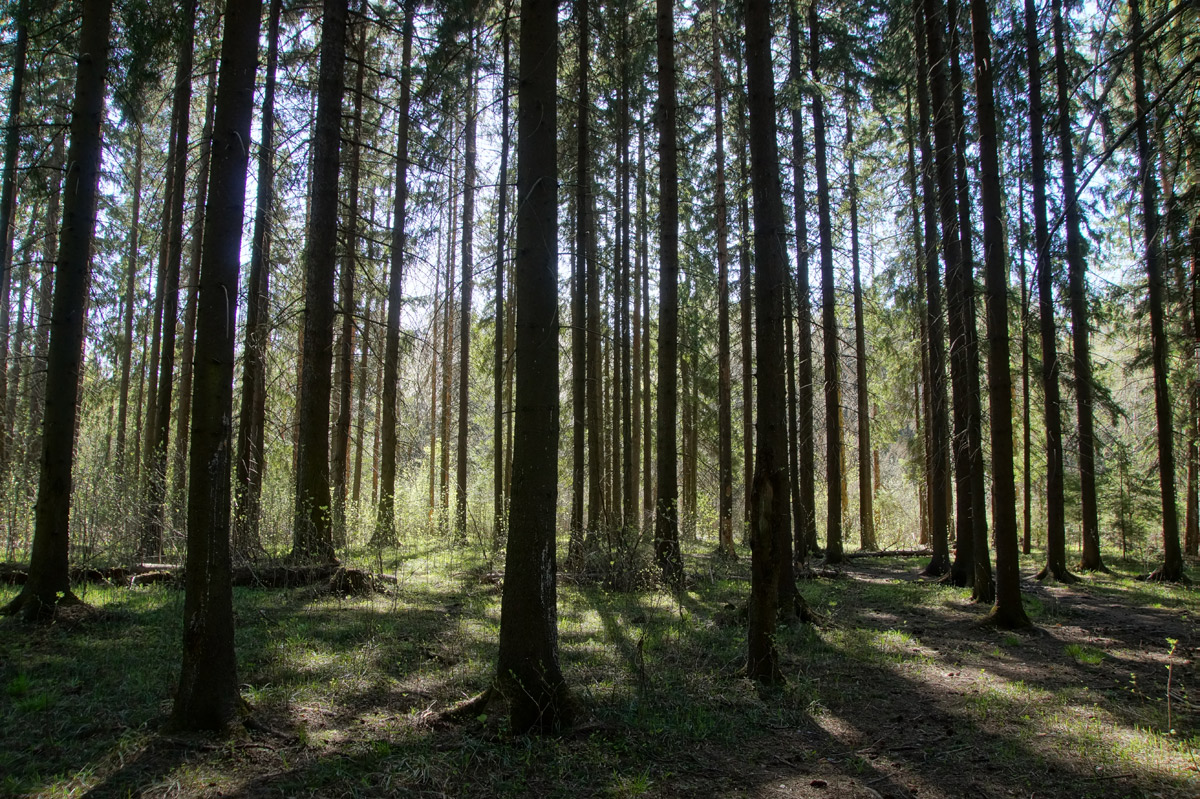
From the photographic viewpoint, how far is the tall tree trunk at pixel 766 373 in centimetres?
602

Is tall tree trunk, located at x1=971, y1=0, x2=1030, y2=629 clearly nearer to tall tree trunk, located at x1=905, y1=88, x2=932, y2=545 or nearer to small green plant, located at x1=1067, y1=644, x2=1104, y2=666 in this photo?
small green plant, located at x1=1067, y1=644, x2=1104, y2=666

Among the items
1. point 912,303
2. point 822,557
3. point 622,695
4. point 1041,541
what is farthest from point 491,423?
point 622,695

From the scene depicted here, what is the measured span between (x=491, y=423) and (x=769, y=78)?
73.5ft

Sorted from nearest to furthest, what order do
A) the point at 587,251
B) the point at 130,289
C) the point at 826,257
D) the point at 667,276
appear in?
the point at 667,276 → the point at 587,251 → the point at 826,257 → the point at 130,289

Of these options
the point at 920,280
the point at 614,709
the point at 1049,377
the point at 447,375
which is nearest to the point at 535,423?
the point at 614,709

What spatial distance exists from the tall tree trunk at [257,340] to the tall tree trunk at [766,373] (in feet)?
20.1

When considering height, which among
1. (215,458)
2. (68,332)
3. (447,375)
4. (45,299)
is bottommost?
(215,458)

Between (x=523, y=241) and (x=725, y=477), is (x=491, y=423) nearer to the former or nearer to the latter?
(x=725, y=477)

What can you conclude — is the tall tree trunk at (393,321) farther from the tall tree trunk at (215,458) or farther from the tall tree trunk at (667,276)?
the tall tree trunk at (215,458)

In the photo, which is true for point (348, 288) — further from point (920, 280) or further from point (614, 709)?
point (920, 280)

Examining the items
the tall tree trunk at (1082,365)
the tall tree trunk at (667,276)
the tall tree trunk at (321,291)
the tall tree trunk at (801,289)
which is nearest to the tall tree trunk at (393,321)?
the tall tree trunk at (321,291)

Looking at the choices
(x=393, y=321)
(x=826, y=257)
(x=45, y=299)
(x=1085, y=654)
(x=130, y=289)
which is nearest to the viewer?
(x=1085, y=654)

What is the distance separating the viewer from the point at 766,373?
6496mm

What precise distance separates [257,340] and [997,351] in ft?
33.8
